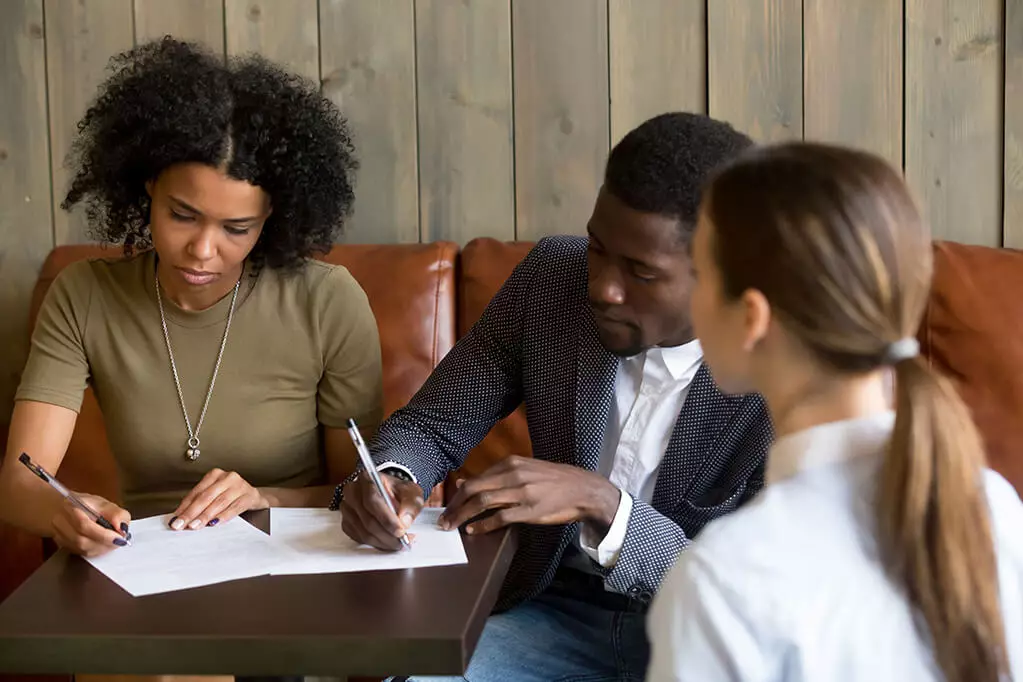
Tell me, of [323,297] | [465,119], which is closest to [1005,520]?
[323,297]

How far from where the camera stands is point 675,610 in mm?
824

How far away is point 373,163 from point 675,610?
5.19ft

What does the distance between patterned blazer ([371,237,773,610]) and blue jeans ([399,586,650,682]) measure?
0.06 metres

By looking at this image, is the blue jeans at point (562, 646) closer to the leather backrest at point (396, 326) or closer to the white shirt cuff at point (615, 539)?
the white shirt cuff at point (615, 539)

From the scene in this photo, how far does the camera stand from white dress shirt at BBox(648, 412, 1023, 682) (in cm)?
80

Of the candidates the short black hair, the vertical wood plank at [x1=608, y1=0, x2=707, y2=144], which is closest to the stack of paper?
the short black hair

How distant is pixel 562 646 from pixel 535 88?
3.78ft

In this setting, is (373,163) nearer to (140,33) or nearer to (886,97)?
(140,33)

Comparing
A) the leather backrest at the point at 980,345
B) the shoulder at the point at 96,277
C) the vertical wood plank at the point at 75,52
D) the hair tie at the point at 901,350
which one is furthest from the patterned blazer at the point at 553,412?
the vertical wood plank at the point at 75,52

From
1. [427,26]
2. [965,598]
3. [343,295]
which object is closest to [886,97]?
[427,26]

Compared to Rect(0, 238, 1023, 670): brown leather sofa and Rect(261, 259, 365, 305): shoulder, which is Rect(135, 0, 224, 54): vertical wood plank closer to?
Rect(0, 238, 1023, 670): brown leather sofa

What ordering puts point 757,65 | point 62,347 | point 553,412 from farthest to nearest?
point 757,65, point 62,347, point 553,412

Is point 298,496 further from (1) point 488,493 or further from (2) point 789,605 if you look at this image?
(2) point 789,605

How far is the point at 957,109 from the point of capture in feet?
6.95
